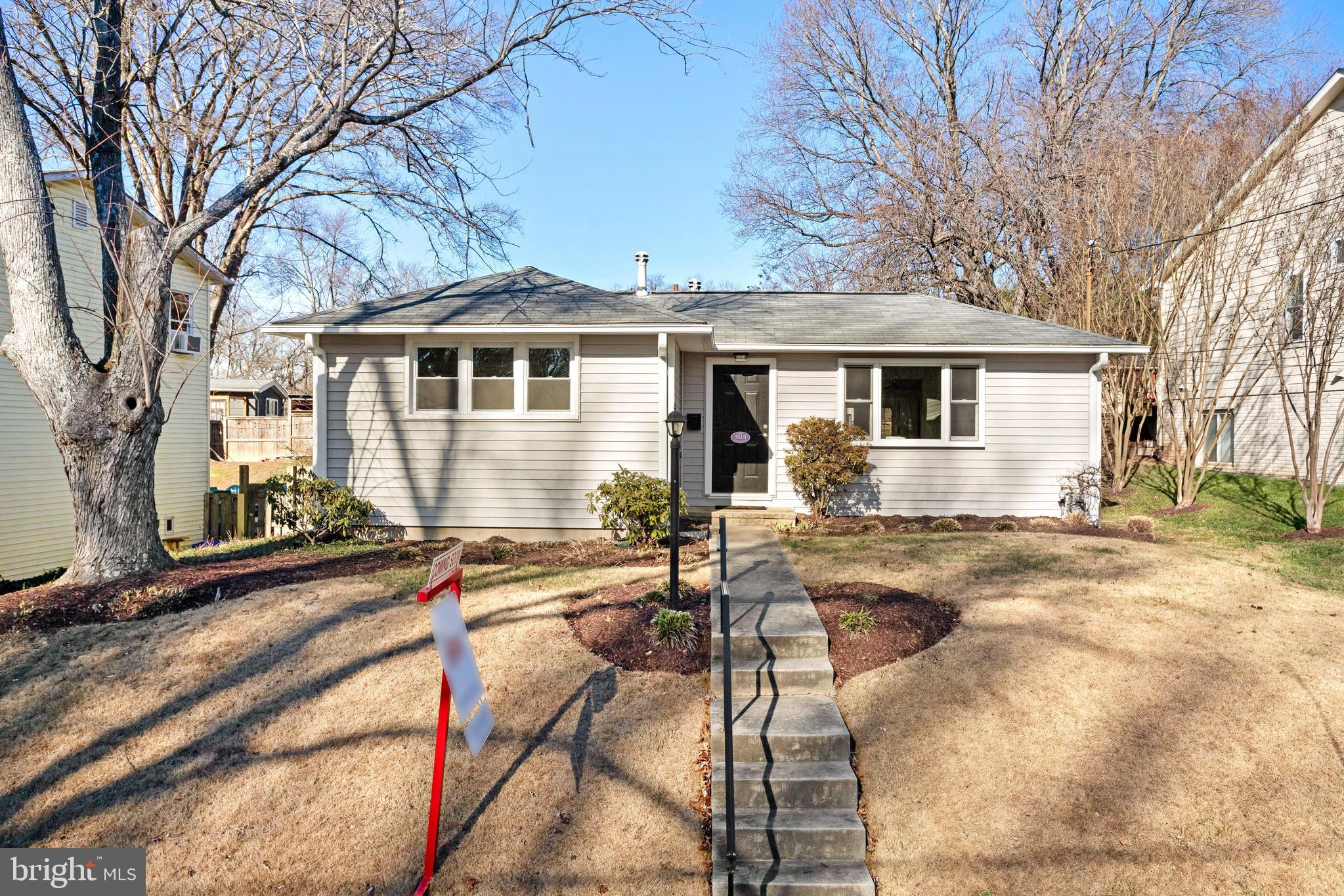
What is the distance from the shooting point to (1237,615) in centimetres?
562

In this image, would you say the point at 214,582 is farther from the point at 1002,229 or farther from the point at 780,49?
the point at 780,49

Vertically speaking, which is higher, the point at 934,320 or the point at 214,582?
the point at 934,320

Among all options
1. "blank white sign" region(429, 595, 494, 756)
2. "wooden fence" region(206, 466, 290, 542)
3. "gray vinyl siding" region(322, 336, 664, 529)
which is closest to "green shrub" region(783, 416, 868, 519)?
"gray vinyl siding" region(322, 336, 664, 529)

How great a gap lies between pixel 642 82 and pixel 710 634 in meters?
6.90

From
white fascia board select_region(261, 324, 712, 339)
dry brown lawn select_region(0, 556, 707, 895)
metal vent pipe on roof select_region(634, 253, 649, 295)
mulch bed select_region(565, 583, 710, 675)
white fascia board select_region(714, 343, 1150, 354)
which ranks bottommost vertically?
dry brown lawn select_region(0, 556, 707, 895)

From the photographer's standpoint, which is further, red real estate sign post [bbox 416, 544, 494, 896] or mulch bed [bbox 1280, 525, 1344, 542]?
mulch bed [bbox 1280, 525, 1344, 542]

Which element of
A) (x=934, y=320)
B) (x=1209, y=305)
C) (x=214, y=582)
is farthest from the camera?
(x=1209, y=305)

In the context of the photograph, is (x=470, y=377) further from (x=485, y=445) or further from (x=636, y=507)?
(x=636, y=507)

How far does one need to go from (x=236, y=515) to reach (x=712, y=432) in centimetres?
926

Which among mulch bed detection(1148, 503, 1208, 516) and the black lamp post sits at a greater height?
the black lamp post

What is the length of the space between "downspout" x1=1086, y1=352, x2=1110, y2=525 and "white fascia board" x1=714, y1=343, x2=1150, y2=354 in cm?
35

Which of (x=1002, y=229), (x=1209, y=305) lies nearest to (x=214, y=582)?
(x=1209, y=305)

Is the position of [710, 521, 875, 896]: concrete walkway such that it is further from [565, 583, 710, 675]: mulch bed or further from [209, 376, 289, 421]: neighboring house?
[209, 376, 289, 421]: neighboring house

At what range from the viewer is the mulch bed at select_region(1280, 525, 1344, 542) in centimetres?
858
